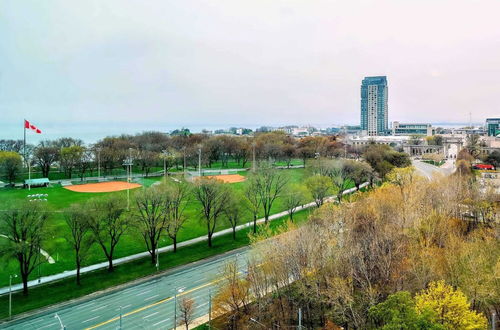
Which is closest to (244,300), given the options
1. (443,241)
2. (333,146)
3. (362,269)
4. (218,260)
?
(362,269)

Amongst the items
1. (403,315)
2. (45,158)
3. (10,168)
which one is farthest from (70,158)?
(403,315)

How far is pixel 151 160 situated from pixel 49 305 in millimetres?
68900

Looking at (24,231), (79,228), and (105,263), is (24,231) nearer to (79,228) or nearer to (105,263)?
(79,228)

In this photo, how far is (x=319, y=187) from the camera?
60.1 metres

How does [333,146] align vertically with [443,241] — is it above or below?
above

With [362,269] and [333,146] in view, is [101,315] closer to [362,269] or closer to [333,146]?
[362,269]

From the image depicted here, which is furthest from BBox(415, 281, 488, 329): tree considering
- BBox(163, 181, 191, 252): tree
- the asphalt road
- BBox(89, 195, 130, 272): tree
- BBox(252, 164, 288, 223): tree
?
BBox(252, 164, 288, 223): tree

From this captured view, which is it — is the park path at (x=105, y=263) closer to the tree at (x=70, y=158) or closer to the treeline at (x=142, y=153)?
the treeline at (x=142, y=153)

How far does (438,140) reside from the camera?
184m

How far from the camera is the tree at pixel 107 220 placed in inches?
1547

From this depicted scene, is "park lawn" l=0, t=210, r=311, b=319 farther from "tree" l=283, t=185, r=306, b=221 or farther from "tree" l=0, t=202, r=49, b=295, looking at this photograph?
"tree" l=283, t=185, r=306, b=221

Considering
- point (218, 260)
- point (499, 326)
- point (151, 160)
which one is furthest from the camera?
point (151, 160)

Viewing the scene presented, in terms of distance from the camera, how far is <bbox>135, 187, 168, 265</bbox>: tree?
42662 mm

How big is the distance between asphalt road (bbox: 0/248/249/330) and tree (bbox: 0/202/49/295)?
19.7 ft
